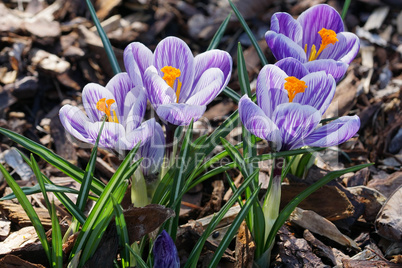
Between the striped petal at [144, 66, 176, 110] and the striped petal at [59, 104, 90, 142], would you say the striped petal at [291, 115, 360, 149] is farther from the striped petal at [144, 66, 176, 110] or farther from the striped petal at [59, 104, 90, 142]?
the striped petal at [59, 104, 90, 142]

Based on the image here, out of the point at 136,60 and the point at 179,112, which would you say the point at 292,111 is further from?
the point at 136,60

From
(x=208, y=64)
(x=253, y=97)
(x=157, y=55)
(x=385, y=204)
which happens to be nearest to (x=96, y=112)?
(x=157, y=55)

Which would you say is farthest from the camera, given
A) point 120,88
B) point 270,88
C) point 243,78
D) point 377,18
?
point 377,18

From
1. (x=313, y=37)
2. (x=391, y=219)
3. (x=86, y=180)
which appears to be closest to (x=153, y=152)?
(x=86, y=180)

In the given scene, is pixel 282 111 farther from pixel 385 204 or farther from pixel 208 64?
pixel 385 204

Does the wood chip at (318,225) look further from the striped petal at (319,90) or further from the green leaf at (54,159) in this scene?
the green leaf at (54,159)

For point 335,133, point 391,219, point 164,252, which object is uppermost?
point 335,133
